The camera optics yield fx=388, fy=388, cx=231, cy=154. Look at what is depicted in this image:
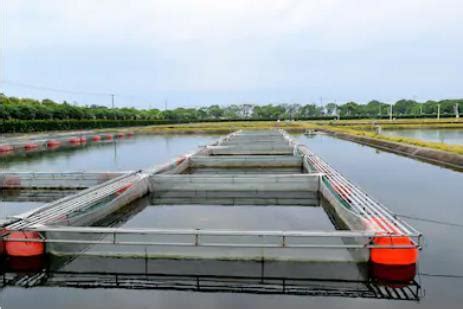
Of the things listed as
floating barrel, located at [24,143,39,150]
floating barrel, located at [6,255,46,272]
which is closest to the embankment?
floating barrel, located at [6,255,46,272]

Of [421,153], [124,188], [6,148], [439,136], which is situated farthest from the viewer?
[439,136]

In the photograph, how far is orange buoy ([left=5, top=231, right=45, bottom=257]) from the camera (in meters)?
3.47

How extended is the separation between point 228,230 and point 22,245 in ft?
6.09

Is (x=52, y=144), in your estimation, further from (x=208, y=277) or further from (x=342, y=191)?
(x=208, y=277)

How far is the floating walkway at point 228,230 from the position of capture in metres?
3.27

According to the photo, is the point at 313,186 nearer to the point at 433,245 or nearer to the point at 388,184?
the point at 388,184

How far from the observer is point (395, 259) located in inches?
124

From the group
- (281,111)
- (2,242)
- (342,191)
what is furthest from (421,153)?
(281,111)

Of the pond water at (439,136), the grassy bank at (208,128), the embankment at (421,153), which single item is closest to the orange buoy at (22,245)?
the embankment at (421,153)

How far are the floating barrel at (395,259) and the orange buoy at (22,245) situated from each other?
295cm

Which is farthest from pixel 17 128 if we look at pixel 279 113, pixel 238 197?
pixel 279 113

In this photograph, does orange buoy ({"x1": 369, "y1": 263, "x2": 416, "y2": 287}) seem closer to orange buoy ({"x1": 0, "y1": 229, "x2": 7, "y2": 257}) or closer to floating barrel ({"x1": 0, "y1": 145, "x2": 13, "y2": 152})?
orange buoy ({"x1": 0, "y1": 229, "x2": 7, "y2": 257})

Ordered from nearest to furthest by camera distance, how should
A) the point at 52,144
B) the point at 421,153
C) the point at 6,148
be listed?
the point at 421,153, the point at 6,148, the point at 52,144

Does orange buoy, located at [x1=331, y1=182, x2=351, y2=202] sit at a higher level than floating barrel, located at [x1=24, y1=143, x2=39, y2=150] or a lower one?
higher
